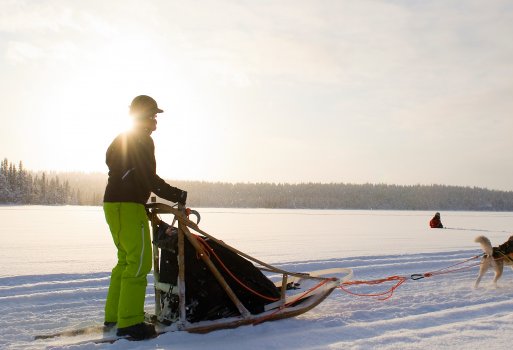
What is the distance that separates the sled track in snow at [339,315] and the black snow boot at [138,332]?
0.13 meters

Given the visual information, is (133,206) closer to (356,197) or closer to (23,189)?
(23,189)

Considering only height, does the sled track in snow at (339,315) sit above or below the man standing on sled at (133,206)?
below

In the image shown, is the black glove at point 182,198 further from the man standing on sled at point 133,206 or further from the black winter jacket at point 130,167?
the black winter jacket at point 130,167

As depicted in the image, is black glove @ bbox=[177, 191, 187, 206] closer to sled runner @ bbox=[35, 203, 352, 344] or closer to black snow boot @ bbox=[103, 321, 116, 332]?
sled runner @ bbox=[35, 203, 352, 344]

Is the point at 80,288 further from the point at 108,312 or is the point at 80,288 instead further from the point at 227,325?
the point at 227,325

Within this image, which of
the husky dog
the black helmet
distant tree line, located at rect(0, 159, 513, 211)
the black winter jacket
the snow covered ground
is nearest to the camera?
the snow covered ground

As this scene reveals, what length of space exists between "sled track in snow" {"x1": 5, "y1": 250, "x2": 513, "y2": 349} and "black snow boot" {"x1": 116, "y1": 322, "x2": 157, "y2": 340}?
126 millimetres

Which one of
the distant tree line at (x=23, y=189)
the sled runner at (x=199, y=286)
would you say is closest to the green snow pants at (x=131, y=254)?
the sled runner at (x=199, y=286)

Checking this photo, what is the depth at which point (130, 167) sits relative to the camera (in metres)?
Result: 3.79

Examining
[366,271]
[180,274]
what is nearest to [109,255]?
[366,271]

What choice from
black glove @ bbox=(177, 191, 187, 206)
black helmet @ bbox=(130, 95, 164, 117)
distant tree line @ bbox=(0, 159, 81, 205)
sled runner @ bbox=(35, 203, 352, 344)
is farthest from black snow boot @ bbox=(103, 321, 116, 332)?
distant tree line @ bbox=(0, 159, 81, 205)

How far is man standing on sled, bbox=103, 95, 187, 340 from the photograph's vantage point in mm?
3730

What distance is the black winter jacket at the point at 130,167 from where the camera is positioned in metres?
3.78

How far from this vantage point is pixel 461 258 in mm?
9383
